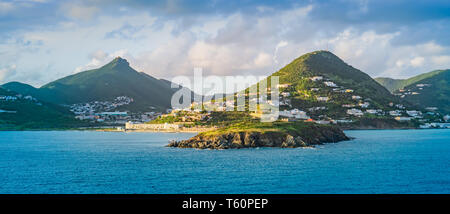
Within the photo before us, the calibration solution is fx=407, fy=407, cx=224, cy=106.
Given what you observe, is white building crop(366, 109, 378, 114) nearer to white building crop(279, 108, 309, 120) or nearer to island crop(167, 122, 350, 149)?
white building crop(279, 108, 309, 120)

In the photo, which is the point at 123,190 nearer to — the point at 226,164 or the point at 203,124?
the point at 226,164

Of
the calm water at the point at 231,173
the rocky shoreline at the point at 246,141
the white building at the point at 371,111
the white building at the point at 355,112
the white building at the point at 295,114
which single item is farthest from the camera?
the white building at the point at 371,111

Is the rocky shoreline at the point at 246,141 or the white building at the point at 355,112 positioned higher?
the white building at the point at 355,112

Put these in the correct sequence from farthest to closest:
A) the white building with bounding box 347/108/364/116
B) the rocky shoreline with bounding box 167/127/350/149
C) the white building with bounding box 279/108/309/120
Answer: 1. the white building with bounding box 347/108/364/116
2. the white building with bounding box 279/108/309/120
3. the rocky shoreline with bounding box 167/127/350/149

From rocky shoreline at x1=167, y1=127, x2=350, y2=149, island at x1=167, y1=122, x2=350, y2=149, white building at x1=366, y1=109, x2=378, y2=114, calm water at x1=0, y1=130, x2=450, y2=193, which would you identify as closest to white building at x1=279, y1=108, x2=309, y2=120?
white building at x1=366, y1=109, x2=378, y2=114

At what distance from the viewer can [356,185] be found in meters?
44.0

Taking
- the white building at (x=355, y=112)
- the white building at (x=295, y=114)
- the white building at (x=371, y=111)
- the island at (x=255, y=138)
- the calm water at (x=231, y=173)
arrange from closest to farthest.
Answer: the calm water at (x=231, y=173)
the island at (x=255, y=138)
the white building at (x=295, y=114)
the white building at (x=355, y=112)
the white building at (x=371, y=111)

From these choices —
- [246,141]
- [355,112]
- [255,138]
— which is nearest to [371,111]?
[355,112]

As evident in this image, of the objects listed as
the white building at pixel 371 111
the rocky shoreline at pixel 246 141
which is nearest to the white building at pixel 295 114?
the white building at pixel 371 111

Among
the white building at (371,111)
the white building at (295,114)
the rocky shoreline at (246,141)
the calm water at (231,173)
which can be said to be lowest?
the calm water at (231,173)

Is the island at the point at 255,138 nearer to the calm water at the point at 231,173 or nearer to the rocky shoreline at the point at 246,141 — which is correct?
the rocky shoreline at the point at 246,141
